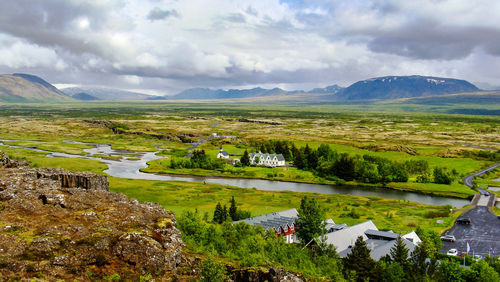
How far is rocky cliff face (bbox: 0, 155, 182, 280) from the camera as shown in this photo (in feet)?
57.4

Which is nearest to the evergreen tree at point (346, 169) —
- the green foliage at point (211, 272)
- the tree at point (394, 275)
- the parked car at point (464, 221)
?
the parked car at point (464, 221)

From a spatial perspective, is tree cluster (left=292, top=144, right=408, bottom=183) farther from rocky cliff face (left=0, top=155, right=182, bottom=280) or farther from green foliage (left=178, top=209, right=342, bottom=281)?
rocky cliff face (left=0, top=155, right=182, bottom=280)

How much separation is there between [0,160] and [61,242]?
20.2 metres

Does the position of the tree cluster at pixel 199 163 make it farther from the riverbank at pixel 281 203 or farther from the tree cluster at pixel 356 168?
the tree cluster at pixel 356 168

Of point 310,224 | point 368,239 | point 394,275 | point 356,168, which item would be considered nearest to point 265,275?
point 394,275

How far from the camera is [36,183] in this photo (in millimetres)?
24734

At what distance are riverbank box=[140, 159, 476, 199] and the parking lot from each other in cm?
2299

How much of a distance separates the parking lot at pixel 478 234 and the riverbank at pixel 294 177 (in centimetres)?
2299

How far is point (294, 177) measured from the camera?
121m

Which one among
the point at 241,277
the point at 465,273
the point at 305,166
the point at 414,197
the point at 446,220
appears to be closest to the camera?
the point at 241,277

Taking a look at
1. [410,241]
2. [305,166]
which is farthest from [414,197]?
→ [410,241]

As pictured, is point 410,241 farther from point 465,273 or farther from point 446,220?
point 446,220

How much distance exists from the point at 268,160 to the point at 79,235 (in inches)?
4792

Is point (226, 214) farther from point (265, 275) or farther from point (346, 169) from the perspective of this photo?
point (346, 169)
